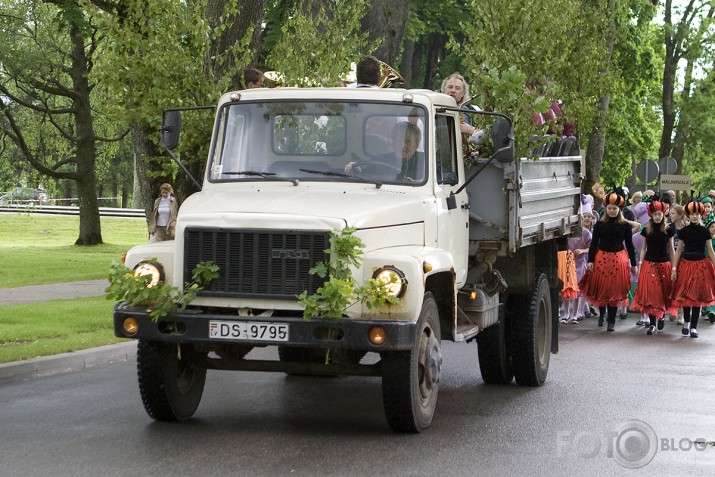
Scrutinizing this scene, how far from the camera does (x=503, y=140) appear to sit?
32.6 ft

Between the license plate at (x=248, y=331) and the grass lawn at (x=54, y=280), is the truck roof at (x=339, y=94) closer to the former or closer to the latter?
the license plate at (x=248, y=331)

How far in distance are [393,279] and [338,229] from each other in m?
0.48

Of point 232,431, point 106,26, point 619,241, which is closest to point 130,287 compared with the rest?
point 232,431

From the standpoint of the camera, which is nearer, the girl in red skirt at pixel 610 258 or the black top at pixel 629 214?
the girl in red skirt at pixel 610 258

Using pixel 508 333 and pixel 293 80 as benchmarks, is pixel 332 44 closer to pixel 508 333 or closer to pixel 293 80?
pixel 293 80

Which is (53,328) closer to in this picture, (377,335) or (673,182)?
(377,335)

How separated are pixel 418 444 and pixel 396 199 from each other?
179 cm

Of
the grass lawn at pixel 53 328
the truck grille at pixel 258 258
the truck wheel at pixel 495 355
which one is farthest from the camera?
the grass lawn at pixel 53 328

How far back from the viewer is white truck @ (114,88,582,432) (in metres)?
8.88

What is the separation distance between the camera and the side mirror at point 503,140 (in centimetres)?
993

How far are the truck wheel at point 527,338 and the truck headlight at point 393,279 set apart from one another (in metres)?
3.73

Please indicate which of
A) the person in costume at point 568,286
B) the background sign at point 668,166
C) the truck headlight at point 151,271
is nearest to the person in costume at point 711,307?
the person in costume at point 568,286

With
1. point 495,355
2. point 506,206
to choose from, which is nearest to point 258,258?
point 506,206

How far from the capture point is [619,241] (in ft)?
67.3
